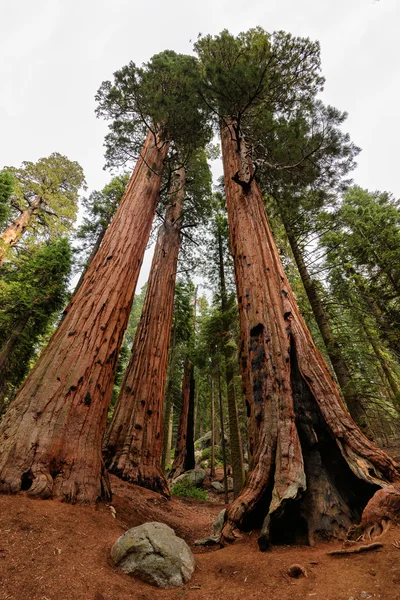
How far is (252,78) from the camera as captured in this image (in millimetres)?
5062

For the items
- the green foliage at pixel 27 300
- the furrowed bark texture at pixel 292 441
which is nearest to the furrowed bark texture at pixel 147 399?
the furrowed bark texture at pixel 292 441

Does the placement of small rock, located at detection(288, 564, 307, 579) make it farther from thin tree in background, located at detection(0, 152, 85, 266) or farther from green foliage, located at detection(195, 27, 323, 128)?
thin tree in background, located at detection(0, 152, 85, 266)

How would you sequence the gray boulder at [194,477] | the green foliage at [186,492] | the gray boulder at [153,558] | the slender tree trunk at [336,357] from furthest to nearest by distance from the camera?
1. the gray boulder at [194,477]
2. the green foliage at [186,492]
3. the slender tree trunk at [336,357]
4. the gray boulder at [153,558]

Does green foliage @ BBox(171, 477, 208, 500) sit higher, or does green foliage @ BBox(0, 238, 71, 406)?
green foliage @ BBox(0, 238, 71, 406)

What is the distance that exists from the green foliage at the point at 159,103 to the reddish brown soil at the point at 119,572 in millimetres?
6091

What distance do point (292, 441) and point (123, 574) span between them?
5.78 ft

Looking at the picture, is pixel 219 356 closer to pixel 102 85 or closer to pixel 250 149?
pixel 250 149

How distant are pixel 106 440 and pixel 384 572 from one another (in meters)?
4.98

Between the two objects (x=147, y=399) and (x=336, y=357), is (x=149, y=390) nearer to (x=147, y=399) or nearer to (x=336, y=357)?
(x=147, y=399)

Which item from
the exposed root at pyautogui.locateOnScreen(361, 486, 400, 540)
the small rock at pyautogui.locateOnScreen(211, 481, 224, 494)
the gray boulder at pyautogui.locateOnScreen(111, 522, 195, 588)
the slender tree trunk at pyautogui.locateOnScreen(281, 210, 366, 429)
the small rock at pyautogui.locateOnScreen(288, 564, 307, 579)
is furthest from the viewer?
the small rock at pyautogui.locateOnScreen(211, 481, 224, 494)

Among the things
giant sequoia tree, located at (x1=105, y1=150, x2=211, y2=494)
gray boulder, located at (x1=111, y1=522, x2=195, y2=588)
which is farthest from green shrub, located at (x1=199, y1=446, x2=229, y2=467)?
gray boulder, located at (x1=111, y1=522, x2=195, y2=588)

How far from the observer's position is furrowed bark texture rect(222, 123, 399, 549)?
→ 8.08ft

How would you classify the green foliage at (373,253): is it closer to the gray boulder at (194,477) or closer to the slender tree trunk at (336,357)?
the slender tree trunk at (336,357)

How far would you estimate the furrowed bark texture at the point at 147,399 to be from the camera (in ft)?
17.1
